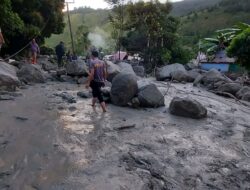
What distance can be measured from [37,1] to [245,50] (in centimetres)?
1262

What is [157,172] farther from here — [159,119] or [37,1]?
[37,1]

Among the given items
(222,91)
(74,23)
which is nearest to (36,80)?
(222,91)

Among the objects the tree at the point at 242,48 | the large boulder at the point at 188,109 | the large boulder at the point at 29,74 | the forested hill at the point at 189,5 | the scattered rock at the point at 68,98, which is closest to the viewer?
the large boulder at the point at 188,109

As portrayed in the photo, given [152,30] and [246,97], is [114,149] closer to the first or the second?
[246,97]

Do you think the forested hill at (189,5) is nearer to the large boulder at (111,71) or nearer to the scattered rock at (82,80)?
the large boulder at (111,71)

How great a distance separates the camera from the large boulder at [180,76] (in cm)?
2222

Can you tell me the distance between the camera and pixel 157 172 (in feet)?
19.8

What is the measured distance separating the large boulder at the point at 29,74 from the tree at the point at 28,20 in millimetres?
3434

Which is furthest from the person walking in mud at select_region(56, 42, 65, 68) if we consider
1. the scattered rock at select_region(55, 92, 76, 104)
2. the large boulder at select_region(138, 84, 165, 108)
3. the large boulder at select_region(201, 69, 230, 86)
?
the large boulder at select_region(138, 84, 165, 108)

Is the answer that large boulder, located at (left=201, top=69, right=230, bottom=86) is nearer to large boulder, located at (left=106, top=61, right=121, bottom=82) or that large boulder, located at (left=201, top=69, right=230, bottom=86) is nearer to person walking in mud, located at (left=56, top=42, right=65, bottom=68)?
large boulder, located at (left=106, top=61, right=121, bottom=82)

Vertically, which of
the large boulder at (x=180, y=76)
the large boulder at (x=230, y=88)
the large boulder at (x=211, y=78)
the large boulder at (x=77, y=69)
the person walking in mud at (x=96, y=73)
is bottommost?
the large boulder at (x=180, y=76)

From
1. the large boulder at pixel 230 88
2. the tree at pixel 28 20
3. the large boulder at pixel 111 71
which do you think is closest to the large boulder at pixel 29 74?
the large boulder at pixel 111 71

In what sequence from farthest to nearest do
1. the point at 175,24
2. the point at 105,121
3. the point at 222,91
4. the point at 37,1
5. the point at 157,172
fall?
the point at 175,24
the point at 37,1
the point at 222,91
the point at 105,121
the point at 157,172

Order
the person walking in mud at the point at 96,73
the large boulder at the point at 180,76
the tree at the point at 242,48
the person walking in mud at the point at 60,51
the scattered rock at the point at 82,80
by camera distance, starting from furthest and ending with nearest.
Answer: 1. the large boulder at the point at 180,76
2. the person walking in mud at the point at 60,51
3. the tree at the point at 242,48
4. the scattered rock at the point at 82,80
5. the person walking in mud at the point at 96,73
